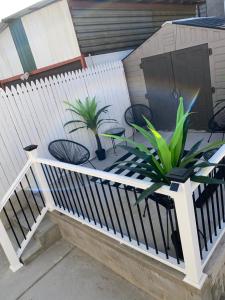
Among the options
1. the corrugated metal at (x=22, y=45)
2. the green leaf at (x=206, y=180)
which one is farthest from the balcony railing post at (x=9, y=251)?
the corrugated metal at (x=22, y=45)

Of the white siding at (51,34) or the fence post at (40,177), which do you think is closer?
the fence post at (40,177)

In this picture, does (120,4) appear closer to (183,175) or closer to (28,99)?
(28,99)

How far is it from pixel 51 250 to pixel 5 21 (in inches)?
240

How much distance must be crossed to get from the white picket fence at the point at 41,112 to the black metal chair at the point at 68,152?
0.58ft

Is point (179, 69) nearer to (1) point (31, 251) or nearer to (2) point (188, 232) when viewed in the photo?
(2) point (188, 232)

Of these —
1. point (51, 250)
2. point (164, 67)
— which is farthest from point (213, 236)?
point (164, 67)

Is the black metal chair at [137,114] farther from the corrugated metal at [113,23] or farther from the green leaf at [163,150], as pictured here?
the green leaf at [163,150]

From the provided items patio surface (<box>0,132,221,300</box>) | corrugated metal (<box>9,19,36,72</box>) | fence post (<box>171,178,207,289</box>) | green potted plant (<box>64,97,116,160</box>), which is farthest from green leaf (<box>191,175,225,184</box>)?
corrugated metal (<box>9,19,36,72</box>)

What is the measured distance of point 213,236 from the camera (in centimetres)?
226

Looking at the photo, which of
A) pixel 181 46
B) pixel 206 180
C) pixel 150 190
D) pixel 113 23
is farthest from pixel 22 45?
pixel 206 180

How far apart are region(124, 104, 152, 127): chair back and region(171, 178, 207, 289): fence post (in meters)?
4.20

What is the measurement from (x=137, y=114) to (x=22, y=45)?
3821 mm

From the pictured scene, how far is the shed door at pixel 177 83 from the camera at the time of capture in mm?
4828

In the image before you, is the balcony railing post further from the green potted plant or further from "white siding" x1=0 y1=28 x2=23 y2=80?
"white siding" x1=0 y1=28 x2=23 y2=80
